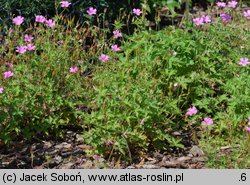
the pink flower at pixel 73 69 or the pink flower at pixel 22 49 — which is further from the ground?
the pink flower at pixel 22 49

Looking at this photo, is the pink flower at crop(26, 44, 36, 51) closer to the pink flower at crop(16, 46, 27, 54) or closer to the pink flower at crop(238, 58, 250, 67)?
the pink flower at crop(16, 46, 27, 54)

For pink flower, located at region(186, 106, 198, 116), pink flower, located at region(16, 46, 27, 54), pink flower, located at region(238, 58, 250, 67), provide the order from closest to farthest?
pink flower, located at region(186, 106, 198, 116)
pink flower, located at region(16, 46, 27, 54)
pink flower, located at region(238, 58, 250, 67)

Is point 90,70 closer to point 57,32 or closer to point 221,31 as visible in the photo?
point 57,32

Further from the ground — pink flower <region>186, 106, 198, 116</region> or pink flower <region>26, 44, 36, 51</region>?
pink flower <region>26, 44, 36, 51</region>

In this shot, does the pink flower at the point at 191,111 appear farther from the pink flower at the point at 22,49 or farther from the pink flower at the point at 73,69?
the pink flower at the point at 22,49

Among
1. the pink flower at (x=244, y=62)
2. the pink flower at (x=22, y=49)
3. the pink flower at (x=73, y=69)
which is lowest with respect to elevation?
the pink flower at (x=73, y=69)

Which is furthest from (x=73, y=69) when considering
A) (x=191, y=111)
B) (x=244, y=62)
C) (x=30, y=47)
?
(x=244, y=62)

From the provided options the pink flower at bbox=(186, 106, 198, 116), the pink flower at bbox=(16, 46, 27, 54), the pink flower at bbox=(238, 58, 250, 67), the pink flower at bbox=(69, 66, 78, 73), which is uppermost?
the pink flower at bbox=(16, 46, 27, 54)

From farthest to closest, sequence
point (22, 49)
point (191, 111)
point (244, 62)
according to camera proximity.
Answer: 1. point (244, 62)
2. point (22, 49)
3. point (191, 111)

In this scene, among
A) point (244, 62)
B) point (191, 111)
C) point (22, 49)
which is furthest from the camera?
point (244, 62)

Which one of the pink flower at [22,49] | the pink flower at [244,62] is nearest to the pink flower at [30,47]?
the pink flower at [22,49]

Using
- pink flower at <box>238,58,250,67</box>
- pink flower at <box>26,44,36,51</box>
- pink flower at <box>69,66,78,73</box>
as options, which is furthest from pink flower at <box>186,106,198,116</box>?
pink flower at <box>26,44,36,51</box>

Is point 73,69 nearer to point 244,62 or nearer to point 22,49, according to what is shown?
point 22,49
